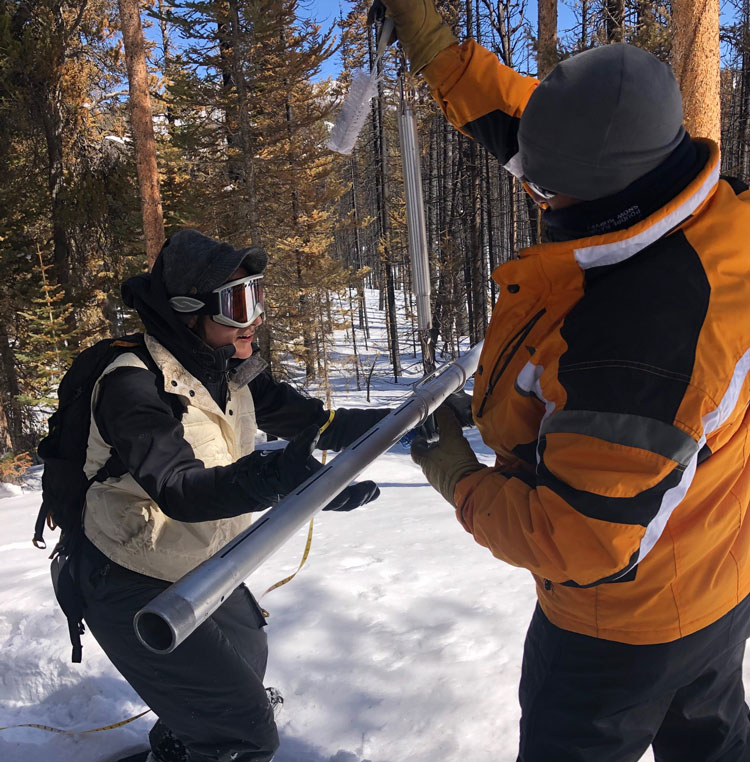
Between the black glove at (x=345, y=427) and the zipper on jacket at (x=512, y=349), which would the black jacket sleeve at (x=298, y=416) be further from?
the zipper on jacket at (x=512, y=349)

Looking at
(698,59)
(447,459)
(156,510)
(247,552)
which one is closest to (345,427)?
(156,510)

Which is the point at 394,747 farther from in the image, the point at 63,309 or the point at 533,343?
the point at 63,309

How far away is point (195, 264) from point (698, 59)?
5729 millimetres

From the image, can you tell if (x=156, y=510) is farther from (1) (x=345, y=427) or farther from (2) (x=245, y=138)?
(2) (x=245, y=138)

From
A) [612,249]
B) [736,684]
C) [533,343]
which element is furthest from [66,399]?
[736,684]

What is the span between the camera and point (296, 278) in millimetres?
16141

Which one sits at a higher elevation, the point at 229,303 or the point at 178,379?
the point at 229,303

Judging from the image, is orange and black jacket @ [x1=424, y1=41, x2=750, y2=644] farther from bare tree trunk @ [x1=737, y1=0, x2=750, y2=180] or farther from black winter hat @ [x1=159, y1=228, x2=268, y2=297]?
bare tree trunk @ [x1=737, y1=0, x2=750, y2=180]

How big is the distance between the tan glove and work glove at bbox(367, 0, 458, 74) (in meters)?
1.59

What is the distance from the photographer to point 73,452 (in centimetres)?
200

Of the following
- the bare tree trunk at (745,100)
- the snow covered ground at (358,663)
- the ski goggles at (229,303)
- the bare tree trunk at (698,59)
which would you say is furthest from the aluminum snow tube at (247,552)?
the bare tree trunk at (745,100)

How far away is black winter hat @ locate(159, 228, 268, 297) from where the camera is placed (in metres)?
2.04

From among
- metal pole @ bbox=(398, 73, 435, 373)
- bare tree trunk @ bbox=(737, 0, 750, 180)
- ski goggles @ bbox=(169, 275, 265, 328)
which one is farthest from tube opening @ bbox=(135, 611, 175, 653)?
bare tree trunk @ bbox=(737, 0, 750, 180)

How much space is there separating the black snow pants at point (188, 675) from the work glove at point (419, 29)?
234 centimetres
